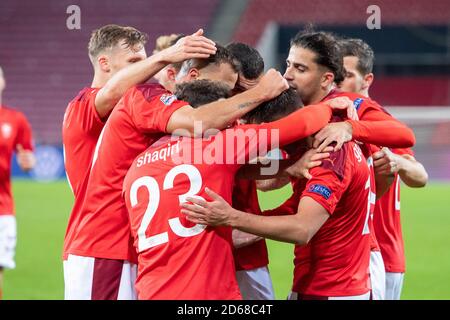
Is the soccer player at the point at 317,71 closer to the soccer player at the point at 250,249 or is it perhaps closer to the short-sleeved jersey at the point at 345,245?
the soccer player at the point at 250,249

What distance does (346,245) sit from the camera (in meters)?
3.91

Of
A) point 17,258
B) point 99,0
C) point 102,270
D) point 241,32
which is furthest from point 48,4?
point 102,270

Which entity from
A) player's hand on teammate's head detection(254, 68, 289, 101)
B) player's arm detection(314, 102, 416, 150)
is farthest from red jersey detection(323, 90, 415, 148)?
player's hand on teammate's head detection(254, 68, 289, 101)

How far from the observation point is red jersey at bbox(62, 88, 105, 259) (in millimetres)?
4402

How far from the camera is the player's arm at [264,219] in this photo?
3369 millimetres

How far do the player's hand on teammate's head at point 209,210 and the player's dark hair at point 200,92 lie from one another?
0.47m

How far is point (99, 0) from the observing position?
77.6 feet

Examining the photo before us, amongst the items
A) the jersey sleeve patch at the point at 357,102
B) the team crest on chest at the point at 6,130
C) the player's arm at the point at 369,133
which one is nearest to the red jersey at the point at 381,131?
the player's arm at the point at 369,133

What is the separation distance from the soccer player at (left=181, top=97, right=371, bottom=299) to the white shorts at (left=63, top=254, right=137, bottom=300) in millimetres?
885

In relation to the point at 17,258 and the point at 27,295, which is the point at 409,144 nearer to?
the point at 27,295

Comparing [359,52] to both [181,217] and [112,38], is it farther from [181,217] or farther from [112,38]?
[181,217]

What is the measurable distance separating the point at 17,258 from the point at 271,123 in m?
7.38

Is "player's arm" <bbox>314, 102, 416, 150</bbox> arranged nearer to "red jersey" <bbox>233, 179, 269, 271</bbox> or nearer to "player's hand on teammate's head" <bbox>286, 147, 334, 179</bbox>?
"player's hand on teammate's head" <bbox>286, 147, 334, 179</bbox>

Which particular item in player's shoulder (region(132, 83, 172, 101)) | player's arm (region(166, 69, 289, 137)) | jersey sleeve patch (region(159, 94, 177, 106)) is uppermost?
player's shoulder (region(132, 83, 172, 101))
